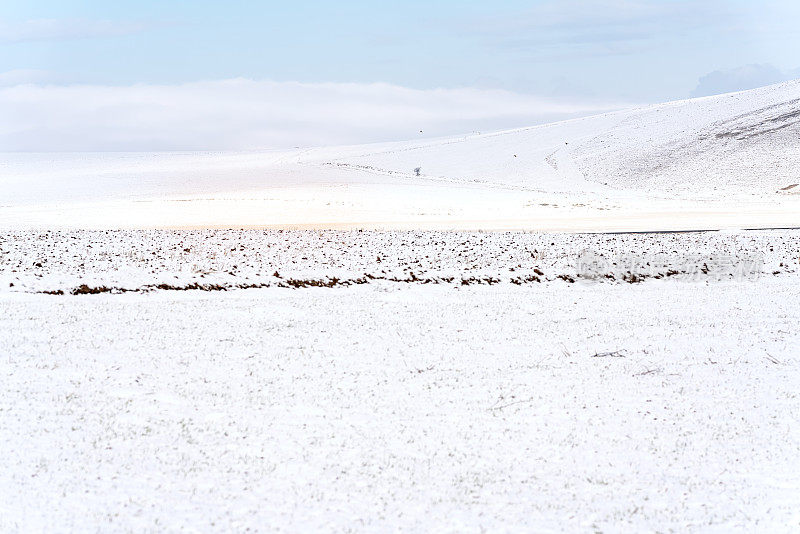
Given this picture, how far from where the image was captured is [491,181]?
3056 inches

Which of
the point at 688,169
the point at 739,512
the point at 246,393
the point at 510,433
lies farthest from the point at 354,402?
the point at 688,169

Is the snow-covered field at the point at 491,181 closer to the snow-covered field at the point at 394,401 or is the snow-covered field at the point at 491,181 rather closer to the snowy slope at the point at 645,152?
the snowy slope at the point at 645,152

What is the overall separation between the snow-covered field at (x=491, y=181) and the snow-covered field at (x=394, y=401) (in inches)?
763

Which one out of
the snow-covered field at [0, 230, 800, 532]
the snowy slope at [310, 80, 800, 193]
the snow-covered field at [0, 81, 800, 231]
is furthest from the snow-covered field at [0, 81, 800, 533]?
the snowy slope at [310, 80, 800, 193]

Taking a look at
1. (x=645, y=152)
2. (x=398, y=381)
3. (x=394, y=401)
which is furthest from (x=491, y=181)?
(x=394, y=401)

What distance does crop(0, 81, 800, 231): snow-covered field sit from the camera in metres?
43.5

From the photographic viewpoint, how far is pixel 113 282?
1959 centimetres

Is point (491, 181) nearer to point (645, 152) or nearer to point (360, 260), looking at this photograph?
point (645, 152)

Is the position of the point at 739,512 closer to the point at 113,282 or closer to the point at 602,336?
the point at 602,336

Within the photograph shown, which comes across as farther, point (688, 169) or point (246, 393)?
point (688, 169)

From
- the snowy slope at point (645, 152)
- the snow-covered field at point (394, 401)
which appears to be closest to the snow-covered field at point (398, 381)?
the snow-covered field at point (394, 401)

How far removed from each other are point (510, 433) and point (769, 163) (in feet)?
245

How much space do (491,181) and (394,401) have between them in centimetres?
6781

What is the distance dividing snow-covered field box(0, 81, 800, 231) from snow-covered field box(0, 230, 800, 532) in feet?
63.6
